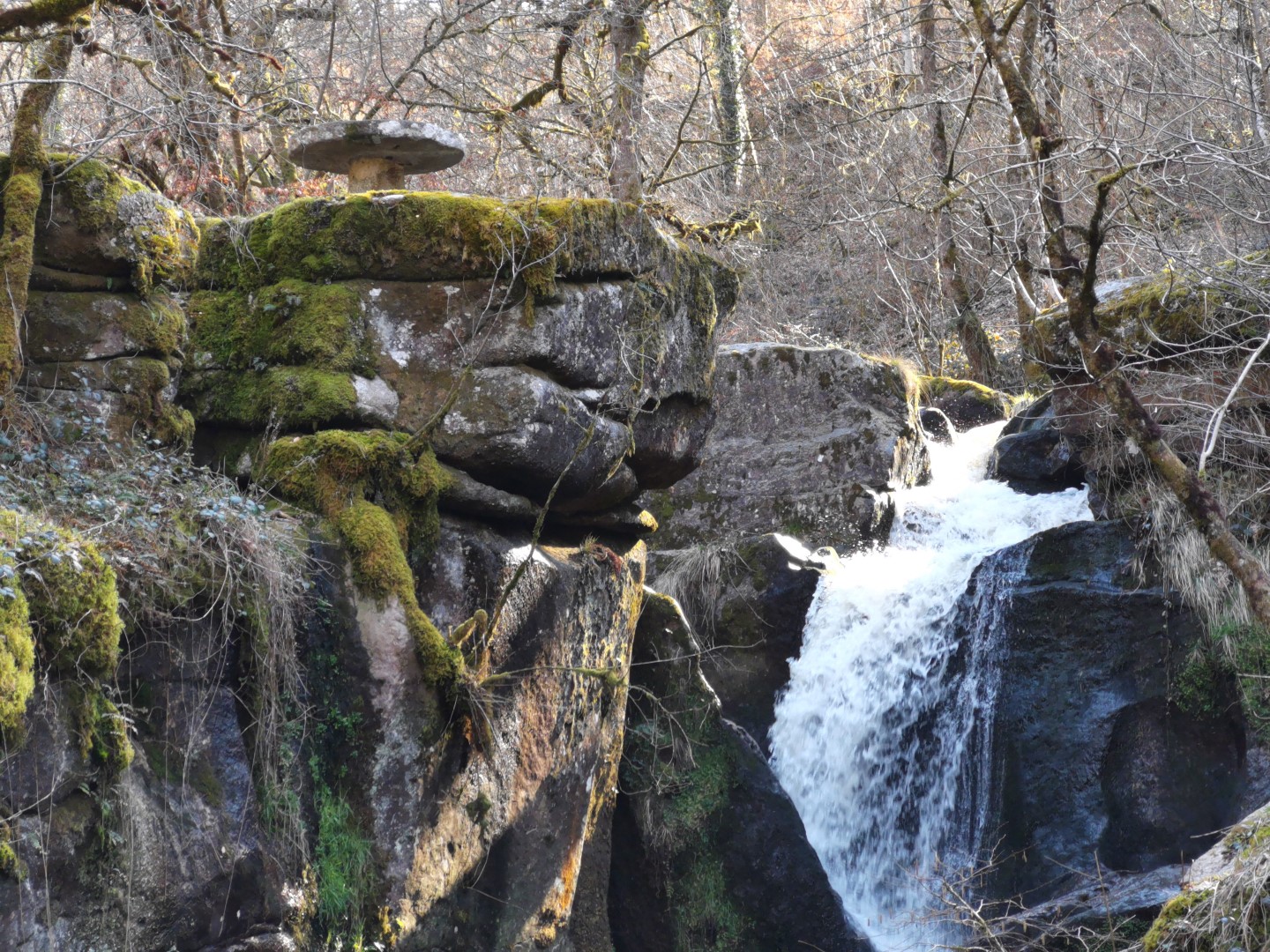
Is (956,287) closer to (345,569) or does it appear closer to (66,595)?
(345,569)

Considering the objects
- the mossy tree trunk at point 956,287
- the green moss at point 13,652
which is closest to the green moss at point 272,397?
the green moss at point 13,652

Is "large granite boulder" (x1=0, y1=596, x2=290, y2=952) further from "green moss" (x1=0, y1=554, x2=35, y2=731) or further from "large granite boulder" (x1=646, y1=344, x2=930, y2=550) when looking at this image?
"large granite boulder" (x1=646, y1=344, x2=930, y2=550)

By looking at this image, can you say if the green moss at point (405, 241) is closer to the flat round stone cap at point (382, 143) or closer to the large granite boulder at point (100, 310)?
the large granite boulder at point (100, 310)

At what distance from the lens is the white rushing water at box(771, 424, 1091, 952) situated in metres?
7.55

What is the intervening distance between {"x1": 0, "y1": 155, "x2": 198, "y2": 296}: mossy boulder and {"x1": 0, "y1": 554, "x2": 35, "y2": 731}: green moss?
1880 mm

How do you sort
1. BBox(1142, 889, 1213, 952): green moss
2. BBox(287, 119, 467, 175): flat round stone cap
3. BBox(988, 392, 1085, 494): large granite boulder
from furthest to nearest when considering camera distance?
BBox(988, 392, 1085, 494): large granite boulder → BBox(287, 119, 467, 175): flat round stone cap → BBox(1142, 889, 1213, 952): green moss

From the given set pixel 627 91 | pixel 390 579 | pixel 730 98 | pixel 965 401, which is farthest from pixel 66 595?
pixel 730 98

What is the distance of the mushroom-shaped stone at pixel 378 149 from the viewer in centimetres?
648

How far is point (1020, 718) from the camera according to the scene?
753 cm

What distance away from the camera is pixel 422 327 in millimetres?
5758

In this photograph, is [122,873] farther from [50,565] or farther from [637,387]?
[637,387]

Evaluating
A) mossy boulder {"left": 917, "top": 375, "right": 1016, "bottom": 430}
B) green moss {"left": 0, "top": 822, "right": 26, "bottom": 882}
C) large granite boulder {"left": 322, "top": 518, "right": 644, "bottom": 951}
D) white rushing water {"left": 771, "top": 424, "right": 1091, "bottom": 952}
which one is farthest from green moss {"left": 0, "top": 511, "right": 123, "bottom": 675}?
mossy boulder {"left": 917, "top": 375, "right": 1016, "bottom": 430}

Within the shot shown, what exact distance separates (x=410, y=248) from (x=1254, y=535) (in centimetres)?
519

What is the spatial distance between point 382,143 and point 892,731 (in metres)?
4.91
